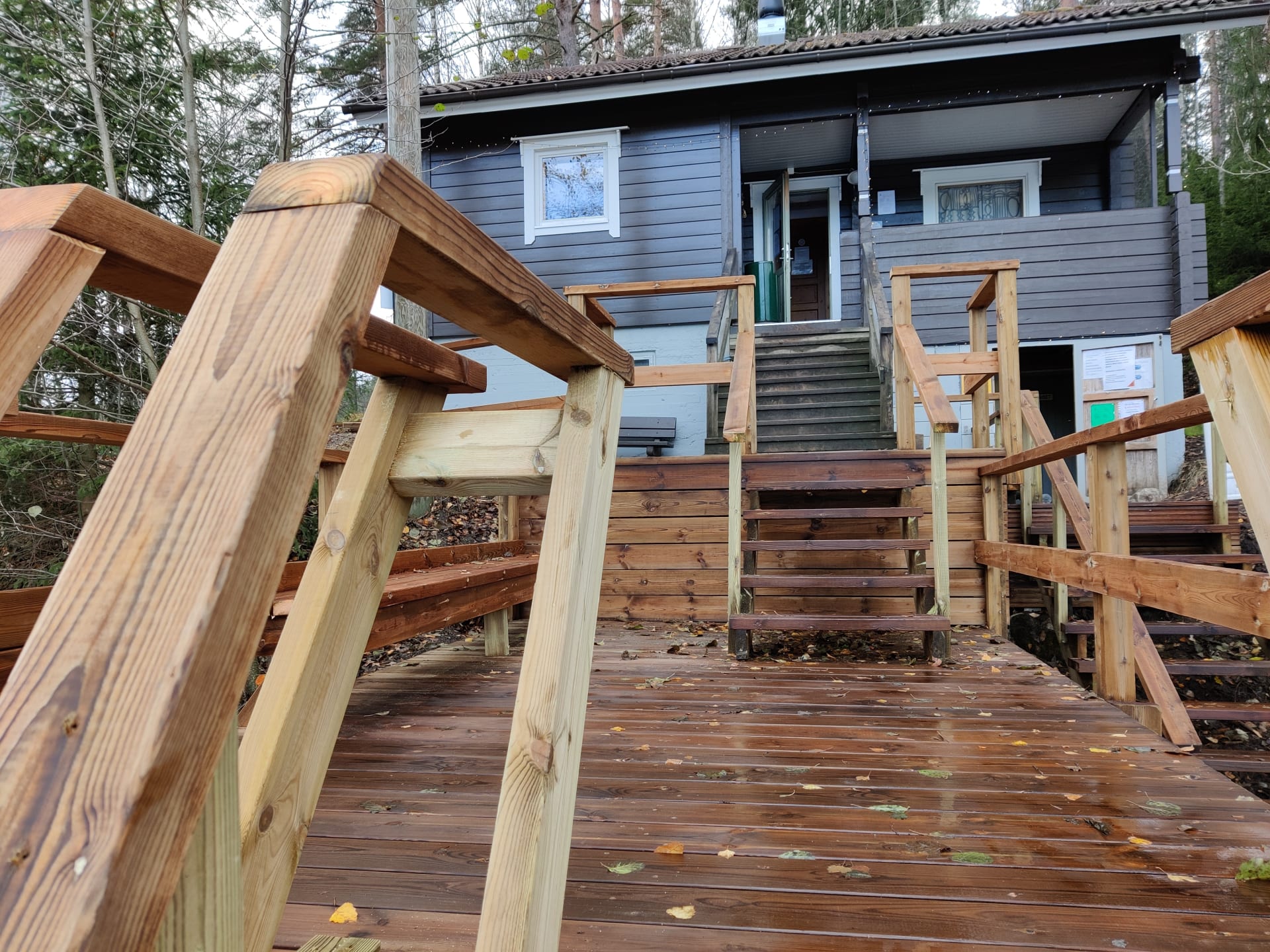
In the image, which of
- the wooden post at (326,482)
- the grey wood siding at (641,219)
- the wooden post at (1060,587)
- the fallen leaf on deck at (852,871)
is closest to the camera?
the fallen leaf on deck at (852,871)

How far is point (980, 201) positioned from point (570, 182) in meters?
5.36

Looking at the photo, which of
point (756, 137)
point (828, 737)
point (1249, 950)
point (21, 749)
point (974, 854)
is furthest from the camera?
point (756, 137)

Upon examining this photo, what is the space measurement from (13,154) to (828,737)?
6379 mm

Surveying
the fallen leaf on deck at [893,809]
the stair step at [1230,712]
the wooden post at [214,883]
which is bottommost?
the stair step at [1230,712]

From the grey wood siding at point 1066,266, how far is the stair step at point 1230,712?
6.04 m

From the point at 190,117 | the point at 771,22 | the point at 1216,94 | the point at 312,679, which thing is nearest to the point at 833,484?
the point at 312,679

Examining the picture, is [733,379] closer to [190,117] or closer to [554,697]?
[554,697]

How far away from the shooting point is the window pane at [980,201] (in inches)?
421

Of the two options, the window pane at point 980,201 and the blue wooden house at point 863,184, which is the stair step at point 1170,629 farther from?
the window pane at point 980,201

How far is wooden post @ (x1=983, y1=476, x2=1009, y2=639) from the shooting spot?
5.25 m

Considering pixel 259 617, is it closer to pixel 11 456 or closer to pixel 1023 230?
pixel 11 456

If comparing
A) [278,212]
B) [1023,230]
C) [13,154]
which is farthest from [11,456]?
[1023,230]

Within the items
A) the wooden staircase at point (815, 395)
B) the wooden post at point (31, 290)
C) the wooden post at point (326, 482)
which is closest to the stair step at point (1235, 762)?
the wooden staircase at point (815, 395)

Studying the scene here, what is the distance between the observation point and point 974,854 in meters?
1.93
